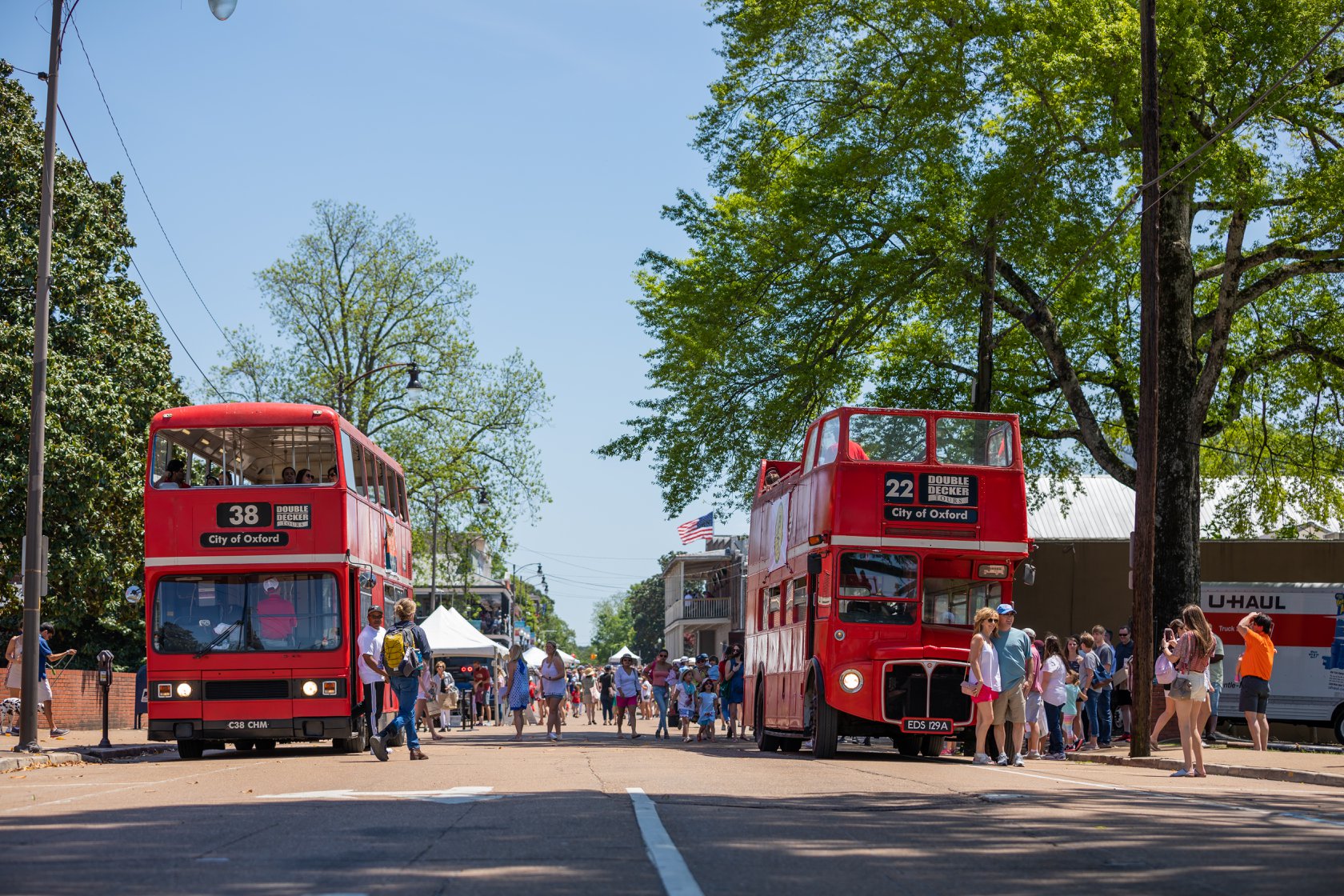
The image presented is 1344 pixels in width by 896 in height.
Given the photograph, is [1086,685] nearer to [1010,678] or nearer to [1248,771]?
[1010,678]

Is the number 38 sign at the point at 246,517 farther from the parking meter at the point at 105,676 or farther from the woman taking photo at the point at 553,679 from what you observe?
the woman taking photo at the point at 553,679

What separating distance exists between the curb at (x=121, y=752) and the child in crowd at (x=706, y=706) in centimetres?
964

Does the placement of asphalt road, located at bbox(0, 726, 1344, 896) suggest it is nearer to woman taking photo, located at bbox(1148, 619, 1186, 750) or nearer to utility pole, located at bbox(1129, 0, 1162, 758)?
utility pole, located at bbox(1129, 0, 1162, 758)

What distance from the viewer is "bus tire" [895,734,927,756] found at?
2180 centimetres

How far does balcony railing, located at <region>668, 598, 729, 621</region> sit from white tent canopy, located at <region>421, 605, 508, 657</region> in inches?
2364

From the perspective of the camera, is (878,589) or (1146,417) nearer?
(878,589)

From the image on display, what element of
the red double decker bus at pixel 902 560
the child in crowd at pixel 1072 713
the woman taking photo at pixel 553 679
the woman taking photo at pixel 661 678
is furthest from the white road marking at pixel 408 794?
the woman taking photo at pixel 661 678

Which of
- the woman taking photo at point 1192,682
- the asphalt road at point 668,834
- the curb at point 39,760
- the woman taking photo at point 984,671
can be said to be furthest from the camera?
the woman taking photo at point 984,671

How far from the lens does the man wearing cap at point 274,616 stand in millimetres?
20781

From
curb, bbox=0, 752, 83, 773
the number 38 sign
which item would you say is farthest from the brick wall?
the number 38 sign

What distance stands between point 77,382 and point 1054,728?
23.0 m

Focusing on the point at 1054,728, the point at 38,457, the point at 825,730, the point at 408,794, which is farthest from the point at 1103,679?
the point at 38,457

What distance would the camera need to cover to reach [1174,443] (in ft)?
81.7

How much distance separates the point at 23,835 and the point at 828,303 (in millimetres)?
22158
